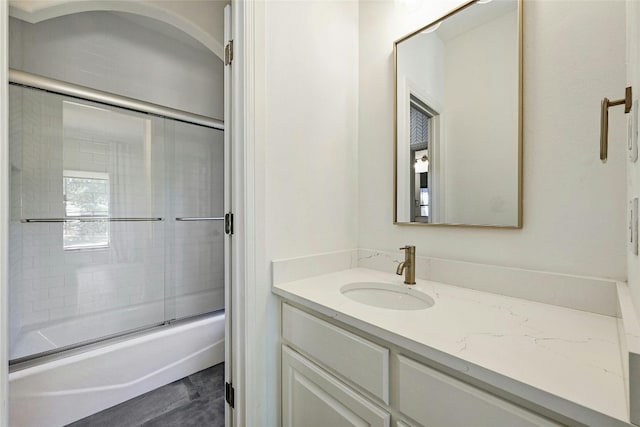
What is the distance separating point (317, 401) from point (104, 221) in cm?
231

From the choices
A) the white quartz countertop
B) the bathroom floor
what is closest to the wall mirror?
the white quartz countertop

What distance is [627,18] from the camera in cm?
80

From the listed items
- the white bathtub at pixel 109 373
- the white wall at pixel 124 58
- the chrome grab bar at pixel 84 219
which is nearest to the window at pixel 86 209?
the chrome grab bar at pixel 84 219

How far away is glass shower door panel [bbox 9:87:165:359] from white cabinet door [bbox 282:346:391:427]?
66.5 inches

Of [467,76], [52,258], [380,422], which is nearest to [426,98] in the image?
[467,76]

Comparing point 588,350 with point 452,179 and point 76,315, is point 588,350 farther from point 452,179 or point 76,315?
point 76,315

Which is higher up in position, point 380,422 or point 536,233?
point 536,233

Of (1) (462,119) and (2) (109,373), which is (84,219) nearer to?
(2) (109,373)

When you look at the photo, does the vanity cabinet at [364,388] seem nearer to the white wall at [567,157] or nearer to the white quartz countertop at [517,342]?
the white quartz countertop at [517,342]

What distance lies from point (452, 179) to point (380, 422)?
988 millimetres

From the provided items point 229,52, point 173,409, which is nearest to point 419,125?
point 229,52

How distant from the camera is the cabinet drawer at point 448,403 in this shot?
55 centimetres

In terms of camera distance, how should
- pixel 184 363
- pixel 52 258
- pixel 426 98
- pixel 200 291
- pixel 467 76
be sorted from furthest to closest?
pixel 200 291 → pixel 52 258 → pixel 184 363 → pixel 426 98 → pixel 467 76

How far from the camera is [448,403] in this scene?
24.9 inches
